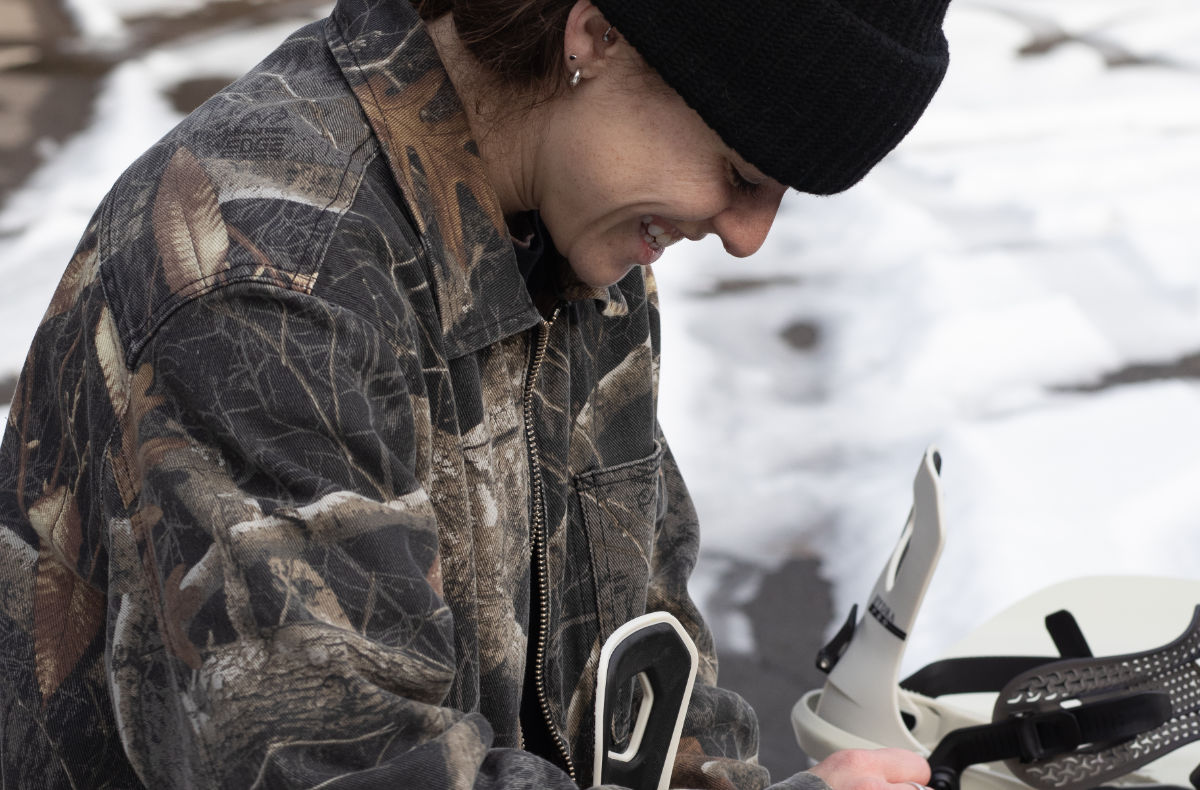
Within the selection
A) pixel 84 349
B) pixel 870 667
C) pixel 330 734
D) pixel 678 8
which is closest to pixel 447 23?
pixel 678 8

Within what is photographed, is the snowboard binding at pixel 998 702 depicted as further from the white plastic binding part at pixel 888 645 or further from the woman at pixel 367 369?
the woman at pixel 367 369

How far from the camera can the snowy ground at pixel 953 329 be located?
8.49ft

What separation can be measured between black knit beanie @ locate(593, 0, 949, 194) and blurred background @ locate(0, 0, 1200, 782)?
150 centimetres

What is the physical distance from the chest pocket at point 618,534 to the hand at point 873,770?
0.78 ft

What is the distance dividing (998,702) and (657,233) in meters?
0.60

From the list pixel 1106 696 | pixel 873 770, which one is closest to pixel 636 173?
pixel 873 770

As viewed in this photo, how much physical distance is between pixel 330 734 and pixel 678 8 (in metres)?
0.50

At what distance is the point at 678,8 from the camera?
2.79 feet

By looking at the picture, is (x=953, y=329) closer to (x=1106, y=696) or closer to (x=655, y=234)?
(x=1106, y=696)

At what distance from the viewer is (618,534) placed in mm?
1194

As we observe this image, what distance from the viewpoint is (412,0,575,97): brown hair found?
2.93 feet

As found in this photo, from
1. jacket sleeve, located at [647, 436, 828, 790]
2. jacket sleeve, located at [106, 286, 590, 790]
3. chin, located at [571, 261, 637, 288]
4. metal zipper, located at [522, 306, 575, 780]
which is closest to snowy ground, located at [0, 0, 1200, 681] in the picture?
jacket sleeve, located at [647, 436, 828, 790]

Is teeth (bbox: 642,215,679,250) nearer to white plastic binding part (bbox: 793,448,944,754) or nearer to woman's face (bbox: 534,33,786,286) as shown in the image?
woman's face (bbox: 534,33,786,286)

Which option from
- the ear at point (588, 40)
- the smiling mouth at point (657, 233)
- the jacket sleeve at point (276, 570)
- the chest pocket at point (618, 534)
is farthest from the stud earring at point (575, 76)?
the chest pocket at point (618, 534)
